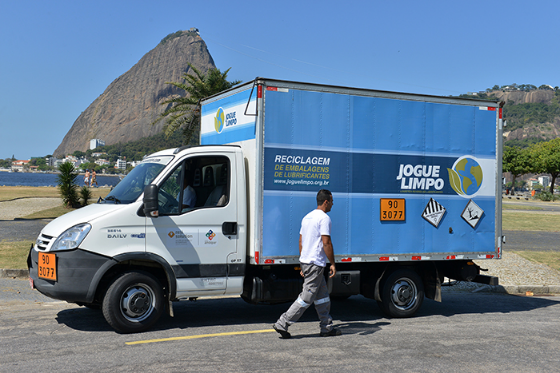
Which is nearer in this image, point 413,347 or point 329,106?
point 413,347

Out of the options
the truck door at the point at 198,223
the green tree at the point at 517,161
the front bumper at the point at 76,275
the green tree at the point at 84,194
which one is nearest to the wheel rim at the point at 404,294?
the truck door at the point at 198,223

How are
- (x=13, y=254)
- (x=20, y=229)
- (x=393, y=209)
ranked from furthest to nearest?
1. (x=20, y=229)
2. (x=13, y=254)
3. (x=393, y=209)

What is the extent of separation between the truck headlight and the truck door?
29.4 inches

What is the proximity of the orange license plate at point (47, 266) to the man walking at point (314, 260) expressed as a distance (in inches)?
108

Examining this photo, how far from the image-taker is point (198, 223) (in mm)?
6691

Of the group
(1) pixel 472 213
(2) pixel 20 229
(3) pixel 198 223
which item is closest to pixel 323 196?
(3) pixel 198 223

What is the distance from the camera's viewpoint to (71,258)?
20.0 feet

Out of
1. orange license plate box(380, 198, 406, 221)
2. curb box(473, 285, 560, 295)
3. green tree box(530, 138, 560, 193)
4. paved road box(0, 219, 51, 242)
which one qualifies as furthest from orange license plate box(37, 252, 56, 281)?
green tree box(530, 138, 560, 193)

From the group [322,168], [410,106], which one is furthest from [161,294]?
[410,106]

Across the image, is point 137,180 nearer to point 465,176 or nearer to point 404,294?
point 404,294

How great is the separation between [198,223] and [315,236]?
5.14ft

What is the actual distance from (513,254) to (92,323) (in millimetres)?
11571

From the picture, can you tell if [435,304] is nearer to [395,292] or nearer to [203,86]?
[395,292]

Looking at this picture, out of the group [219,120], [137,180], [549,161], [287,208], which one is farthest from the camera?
[549,161]
